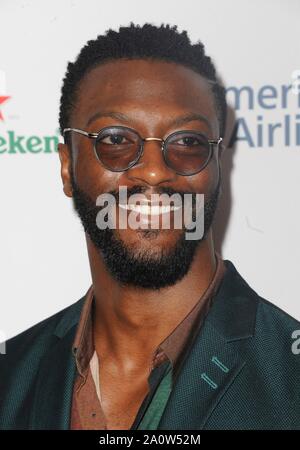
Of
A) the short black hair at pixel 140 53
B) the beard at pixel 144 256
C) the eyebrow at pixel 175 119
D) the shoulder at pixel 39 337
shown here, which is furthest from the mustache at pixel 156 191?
the shoulder at pixel 39 337

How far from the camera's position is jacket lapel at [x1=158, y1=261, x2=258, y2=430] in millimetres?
1218

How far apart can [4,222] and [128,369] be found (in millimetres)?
570

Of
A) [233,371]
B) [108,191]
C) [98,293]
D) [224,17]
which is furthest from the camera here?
[224,17]

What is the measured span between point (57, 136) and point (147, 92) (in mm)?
446

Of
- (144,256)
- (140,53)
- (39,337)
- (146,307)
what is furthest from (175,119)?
(39,337)

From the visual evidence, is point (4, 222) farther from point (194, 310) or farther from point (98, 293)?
point (194, 310)

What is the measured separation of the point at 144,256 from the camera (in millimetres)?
1348

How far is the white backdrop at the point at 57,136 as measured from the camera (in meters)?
1.68

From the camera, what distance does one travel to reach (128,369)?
1.43 meters

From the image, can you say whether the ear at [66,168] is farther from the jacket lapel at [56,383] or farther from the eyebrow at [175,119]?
the jacket lapel at [56,383]

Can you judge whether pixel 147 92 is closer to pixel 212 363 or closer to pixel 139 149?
pixel 139 149

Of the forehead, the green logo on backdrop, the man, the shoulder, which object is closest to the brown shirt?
the man

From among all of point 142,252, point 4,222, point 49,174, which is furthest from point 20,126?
point 142,252

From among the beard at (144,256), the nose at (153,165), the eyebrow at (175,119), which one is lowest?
the beard at (144,256)
